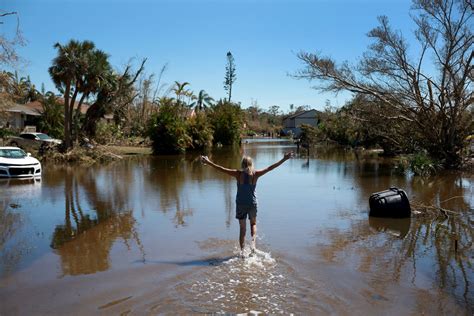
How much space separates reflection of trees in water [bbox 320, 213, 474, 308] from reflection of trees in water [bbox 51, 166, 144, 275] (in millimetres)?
3982

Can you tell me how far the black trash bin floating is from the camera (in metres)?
10.8

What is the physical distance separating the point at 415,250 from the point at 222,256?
3535 mm

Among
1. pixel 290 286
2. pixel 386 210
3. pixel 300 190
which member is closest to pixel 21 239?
pixel 290 286

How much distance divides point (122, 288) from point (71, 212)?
615 cm

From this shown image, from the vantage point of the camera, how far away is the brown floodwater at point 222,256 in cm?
563

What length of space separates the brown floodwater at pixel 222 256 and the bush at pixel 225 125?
36.2m

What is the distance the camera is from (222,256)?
7.55 meters

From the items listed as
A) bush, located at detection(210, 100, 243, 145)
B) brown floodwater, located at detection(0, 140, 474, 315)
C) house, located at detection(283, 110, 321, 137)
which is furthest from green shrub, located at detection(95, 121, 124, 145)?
house, located at detection(283, 110, 321, 137)

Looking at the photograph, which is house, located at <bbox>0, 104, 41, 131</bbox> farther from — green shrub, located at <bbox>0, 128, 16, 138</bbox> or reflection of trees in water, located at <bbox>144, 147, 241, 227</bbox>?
reflection of trees in water, located at <bbox>144, 147, 241, 227</bbox>

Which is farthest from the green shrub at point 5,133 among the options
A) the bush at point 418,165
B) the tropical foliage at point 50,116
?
the bush at point 418,165

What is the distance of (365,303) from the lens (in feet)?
18.4

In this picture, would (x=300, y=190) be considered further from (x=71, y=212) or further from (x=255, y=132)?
(x=255, y=132)

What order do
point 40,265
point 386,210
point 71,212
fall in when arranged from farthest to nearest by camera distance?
1. point 71,212
2. point 386,210
3. point 40,265

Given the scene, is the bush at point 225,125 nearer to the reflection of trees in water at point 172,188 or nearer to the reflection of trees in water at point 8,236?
the reflection of trees in water at point 172,188
